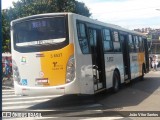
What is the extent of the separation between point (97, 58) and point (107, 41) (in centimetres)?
143

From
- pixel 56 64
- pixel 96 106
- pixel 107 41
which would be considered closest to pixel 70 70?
pixel 56 64

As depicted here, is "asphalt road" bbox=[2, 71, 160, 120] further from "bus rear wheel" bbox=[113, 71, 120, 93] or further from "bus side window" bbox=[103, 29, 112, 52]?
"bus side window" bbox=[103, 29, 112, 52]

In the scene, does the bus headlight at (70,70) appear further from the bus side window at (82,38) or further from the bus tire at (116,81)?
the bus tire at (116,81)

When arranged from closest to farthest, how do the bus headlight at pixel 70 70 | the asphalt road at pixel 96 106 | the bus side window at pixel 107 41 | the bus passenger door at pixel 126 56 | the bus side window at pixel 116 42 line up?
the asphalt road at pixel 96 106 → the bus headlight at pixel 70 70 → the bus side window at pixel 107 41 → the bus side window at pixel 116 42 → the bus passenger door at pixel 126 56

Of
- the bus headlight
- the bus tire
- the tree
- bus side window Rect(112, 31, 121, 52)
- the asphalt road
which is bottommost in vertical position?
the asphalt road

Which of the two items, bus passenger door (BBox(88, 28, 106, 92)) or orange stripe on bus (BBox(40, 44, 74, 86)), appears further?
→ bus passenger door (BBox(88, 28, 106, 92))

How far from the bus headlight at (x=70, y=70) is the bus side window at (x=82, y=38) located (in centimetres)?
79

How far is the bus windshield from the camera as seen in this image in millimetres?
11195

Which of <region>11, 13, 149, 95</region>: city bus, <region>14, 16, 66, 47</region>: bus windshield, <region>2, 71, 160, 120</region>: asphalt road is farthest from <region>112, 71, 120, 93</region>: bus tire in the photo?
<region>14, 16, 66, 47</region>: bus windshield

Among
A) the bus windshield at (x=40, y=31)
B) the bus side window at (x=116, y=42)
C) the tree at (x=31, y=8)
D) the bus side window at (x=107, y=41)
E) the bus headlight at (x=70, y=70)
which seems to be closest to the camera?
the bus headlight at (x=70, y=70)

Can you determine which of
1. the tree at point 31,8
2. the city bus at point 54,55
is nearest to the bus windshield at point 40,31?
the city bus at point 54,55

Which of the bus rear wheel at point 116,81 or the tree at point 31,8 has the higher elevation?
the tree at point 31,8

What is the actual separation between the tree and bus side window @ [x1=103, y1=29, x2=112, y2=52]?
1481 cm

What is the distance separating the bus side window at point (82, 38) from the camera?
11562mm
